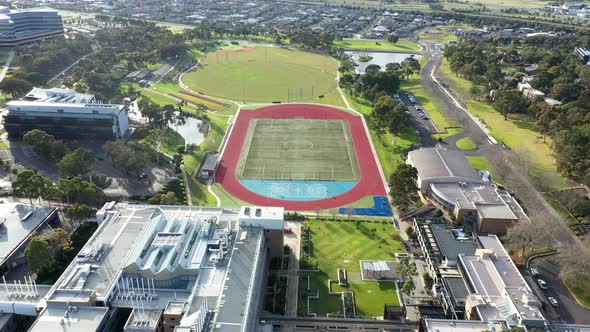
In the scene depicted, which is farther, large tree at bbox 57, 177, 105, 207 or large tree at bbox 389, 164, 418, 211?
large tree at bbox 389, 164, 418, 211

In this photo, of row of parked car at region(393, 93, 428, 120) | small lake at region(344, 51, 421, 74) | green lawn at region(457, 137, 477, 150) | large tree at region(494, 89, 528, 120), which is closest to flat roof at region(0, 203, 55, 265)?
green lawn at region(457, 137, 477, 150)

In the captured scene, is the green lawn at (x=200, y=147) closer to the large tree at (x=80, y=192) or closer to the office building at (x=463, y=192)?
the large tree at (x=80, y=192)

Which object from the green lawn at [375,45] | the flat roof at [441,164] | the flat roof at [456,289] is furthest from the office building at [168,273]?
the green lawn at [375,45]

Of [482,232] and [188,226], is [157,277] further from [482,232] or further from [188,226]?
[482,232]

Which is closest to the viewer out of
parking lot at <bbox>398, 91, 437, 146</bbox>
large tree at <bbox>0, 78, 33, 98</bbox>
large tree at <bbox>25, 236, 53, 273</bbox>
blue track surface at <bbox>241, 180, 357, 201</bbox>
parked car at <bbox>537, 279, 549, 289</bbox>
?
large tree at <bbox>25, 236, 53, 273</bbox>

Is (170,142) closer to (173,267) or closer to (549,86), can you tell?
(173,267)

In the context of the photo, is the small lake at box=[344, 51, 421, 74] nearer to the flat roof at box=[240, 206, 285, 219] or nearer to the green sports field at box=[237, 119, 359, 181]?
the green sports field at box=[237, 119, 359, 181]

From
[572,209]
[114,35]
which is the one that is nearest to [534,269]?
[572,209]
